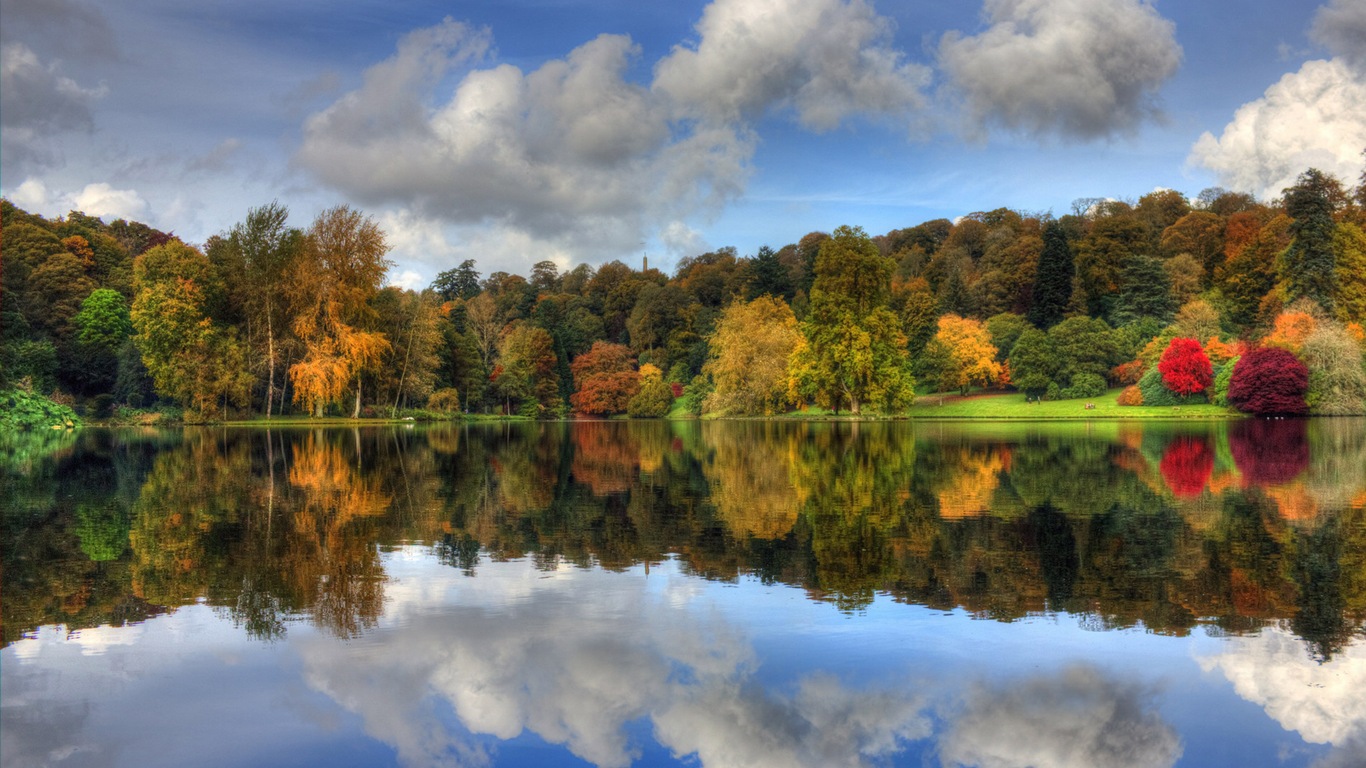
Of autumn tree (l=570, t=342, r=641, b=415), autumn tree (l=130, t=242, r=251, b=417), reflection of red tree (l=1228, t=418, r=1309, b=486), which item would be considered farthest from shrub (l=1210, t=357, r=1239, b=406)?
autumn tree (l=130, t=242, r=251, b=417)

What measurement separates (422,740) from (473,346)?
69450 mm

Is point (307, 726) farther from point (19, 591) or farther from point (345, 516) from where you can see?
point (345, 516)

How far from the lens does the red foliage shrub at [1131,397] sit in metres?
59.8

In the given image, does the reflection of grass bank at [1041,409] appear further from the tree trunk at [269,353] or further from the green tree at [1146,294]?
the tree trunk at [269,353]

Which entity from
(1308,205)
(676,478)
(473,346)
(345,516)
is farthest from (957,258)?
(345,516)

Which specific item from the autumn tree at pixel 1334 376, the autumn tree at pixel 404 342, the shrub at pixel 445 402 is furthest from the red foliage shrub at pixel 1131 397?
the shrub at pixel 445 402

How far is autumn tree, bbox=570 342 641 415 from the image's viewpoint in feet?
273

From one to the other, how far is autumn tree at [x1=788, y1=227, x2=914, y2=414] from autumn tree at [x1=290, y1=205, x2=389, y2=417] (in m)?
27.4

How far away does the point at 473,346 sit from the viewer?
72.8 meters

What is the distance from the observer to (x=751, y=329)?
69.1 metres

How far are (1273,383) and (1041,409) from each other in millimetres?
14516

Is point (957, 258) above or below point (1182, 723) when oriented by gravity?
above

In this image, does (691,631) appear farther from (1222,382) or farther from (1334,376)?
(1222,382)

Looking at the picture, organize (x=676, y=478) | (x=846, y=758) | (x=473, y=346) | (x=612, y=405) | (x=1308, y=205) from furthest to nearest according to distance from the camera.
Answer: (x=612, y=405) → (x=473, y=346) → (x=1308, y=205) → (x=676, y=478) → (x=846, y=758)
